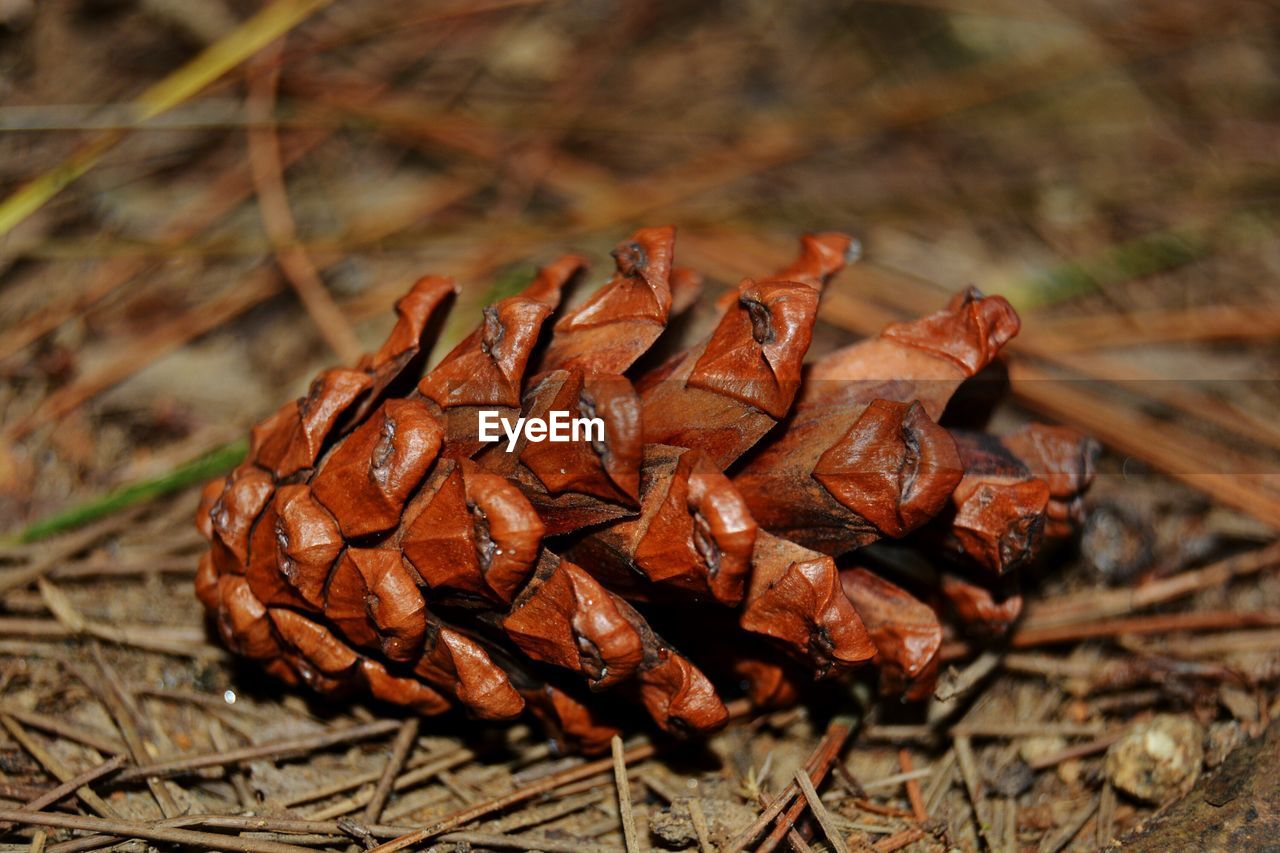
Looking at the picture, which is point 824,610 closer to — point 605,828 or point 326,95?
point 605,828

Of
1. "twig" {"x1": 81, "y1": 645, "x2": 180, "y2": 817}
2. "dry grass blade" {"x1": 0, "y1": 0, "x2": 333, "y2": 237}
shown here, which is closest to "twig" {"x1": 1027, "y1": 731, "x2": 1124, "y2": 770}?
"twig" {"x1": 81, "y1": 645, "x2": 180, "y2": 817}

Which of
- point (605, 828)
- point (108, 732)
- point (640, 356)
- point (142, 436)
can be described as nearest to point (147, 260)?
point (142, 436)

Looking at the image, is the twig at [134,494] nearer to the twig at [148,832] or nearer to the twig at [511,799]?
the twig at [148,832]

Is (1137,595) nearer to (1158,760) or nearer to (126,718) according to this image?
(1158,760)

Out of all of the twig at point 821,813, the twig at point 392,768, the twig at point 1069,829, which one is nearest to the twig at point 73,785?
the twig at point 392,768

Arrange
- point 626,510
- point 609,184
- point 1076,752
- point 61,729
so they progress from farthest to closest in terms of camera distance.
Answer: point 609,184 → point 1076,752 → point 61,729 → point 626,510

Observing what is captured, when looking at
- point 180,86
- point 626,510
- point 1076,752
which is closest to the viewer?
point 626,510

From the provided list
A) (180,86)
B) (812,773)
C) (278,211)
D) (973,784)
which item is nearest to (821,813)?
(812,773)

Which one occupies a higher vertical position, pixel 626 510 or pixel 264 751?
pixel 626 510

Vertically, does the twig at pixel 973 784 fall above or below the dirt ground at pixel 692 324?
below
